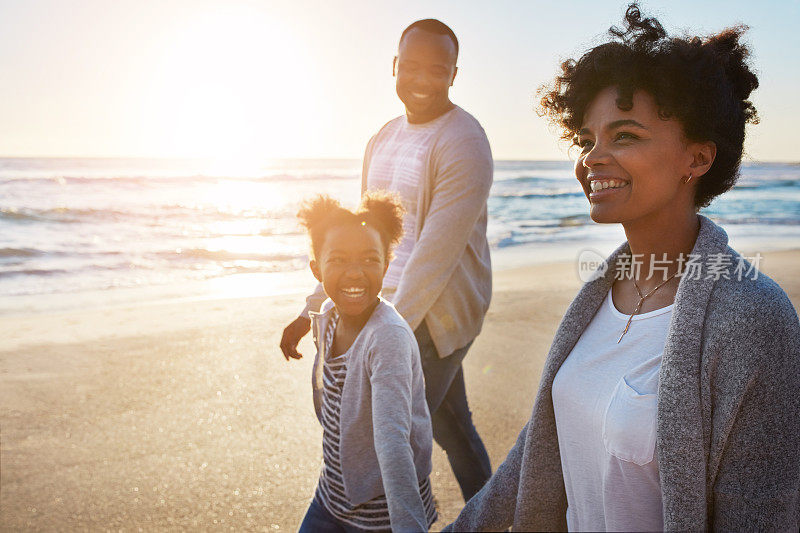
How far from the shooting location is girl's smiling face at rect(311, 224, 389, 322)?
7.86 ft

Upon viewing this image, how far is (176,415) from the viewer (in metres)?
4.93

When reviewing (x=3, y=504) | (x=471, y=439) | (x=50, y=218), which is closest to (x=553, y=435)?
(x=471, y=439)

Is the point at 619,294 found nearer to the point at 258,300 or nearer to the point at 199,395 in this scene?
the point at 199,395

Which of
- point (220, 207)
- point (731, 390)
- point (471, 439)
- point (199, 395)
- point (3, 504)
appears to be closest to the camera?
point (731, 390)

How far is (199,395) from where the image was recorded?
5387 mm

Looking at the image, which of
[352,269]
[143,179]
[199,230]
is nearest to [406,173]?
[352,269]

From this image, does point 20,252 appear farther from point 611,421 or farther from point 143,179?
point 143,179

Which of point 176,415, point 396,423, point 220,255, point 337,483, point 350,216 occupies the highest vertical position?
point 350,216

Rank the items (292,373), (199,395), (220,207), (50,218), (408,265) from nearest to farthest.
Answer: (408,265)
(199,395)
(292,373)
(50,218)
(220,207)

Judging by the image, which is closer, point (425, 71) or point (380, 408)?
point (380, 408)

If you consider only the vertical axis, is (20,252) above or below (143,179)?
above

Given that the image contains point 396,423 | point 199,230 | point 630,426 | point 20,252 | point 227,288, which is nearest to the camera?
point 630,426

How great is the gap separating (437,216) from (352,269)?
64cm

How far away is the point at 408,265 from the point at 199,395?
10.7 ft
